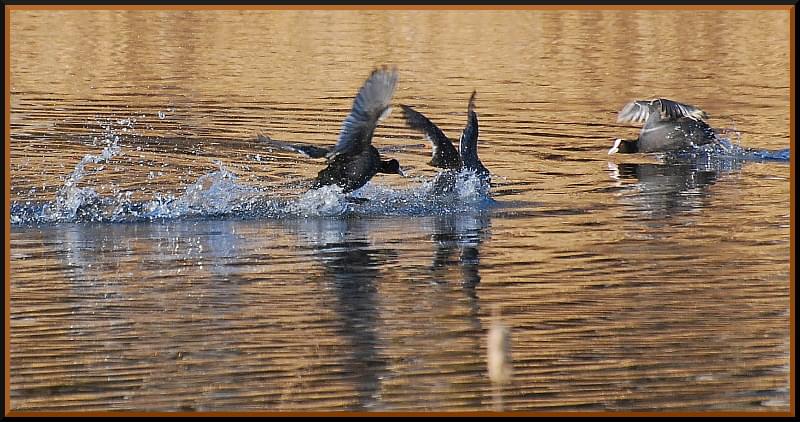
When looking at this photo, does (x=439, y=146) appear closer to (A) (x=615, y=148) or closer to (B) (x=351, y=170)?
(B) (x=351, y=170)

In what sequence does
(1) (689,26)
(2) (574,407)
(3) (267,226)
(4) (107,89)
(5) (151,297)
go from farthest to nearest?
(1) (689,26) → (4) (107,89) → (3) (267,226) → (5) (151,297) → (2) (574,407)

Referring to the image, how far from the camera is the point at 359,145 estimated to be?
8.64m

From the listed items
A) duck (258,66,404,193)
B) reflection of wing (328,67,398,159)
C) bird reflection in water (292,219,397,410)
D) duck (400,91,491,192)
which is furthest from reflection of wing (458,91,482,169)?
bird reflection in water (292,219,397,410)

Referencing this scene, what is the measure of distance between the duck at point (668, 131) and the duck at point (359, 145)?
2828 mm

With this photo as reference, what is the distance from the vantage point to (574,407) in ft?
16.6

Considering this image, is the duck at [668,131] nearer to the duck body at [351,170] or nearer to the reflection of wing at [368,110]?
the duck body at [351,170]

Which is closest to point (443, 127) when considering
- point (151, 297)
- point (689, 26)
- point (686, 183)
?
point (686, 183)

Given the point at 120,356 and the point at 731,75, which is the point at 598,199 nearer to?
the point at 120,356

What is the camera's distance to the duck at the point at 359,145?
812 centimetres

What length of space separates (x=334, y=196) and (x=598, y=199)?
1.69 m

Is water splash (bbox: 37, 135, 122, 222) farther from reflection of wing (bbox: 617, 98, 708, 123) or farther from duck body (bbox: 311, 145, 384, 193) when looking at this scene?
reflection of wing (bbox: 617, 98, 708, 123)

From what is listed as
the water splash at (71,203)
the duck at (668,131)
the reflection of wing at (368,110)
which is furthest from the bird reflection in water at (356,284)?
the duck at (668,131)

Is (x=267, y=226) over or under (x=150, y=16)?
under

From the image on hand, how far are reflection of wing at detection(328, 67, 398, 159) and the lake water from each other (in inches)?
15.6
